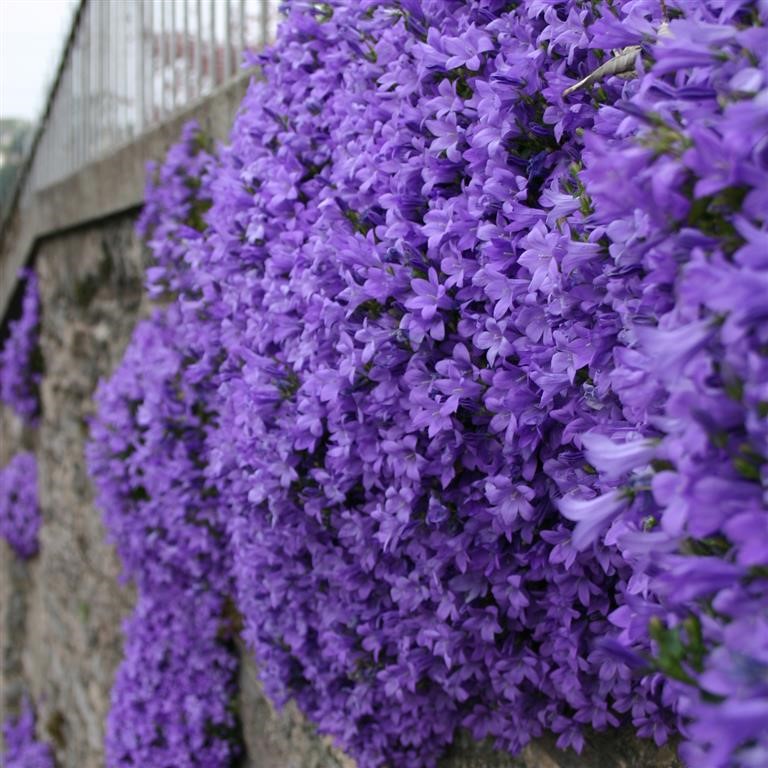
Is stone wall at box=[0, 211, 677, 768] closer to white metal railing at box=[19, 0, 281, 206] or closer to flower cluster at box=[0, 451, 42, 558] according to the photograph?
flower cluster at box=[0, 451, 42, 558]

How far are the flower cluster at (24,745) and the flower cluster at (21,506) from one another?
1238mm

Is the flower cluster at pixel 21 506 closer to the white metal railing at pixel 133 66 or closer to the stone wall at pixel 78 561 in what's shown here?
the stone wall at pixel 78 561

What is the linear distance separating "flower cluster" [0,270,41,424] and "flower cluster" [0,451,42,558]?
0.40m

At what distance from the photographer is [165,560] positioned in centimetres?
371

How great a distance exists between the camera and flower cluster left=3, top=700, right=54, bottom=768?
6578 mm

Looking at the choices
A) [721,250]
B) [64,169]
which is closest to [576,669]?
[721,250]

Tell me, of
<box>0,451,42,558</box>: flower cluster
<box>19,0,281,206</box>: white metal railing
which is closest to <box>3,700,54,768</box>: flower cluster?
<box>0,451,42,558</box>: flower cluster

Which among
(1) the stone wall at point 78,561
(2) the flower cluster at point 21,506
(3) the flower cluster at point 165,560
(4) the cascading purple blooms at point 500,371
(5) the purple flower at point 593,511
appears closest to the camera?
(4) the cascading purple blooms at point 500,371

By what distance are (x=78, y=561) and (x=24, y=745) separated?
6.40ft

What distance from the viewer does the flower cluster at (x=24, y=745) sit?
21.6 feet

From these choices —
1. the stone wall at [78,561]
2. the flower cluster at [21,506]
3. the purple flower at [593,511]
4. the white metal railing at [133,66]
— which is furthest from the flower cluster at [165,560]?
the flower cluster at [21,506]

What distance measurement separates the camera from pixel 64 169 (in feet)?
24.9

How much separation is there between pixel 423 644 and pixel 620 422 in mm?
829

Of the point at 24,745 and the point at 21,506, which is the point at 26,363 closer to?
the point at 21,506
